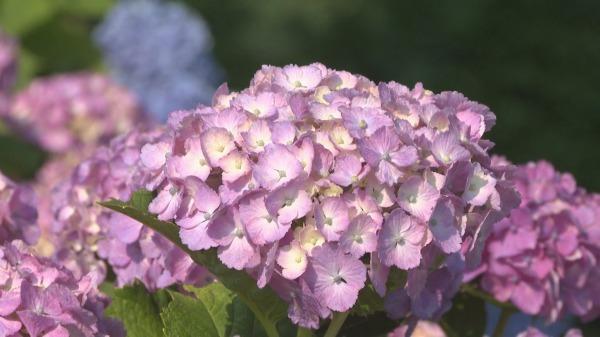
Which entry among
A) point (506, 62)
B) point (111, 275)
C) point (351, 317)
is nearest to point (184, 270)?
point (351, 317)

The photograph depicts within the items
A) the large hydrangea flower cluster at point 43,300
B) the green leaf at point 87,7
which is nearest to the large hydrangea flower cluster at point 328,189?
the large hydrangea flower cluster at point 43,300

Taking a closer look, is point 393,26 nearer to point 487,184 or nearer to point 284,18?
point 284,18

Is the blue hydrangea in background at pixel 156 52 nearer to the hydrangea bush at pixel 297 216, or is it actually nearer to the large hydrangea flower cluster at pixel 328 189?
the hydrangea bush at pixel 297 216

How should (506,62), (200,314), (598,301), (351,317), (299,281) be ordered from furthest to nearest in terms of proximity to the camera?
1. (506,62)
2. (598,301)
3. (351,317)
4. (200,314)
5. (299,281)

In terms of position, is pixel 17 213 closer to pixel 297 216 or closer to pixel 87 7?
pixel 297 216

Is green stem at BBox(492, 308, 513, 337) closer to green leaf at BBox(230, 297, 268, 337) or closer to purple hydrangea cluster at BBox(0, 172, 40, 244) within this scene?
green leaf at BBox(230, 297, 268, 337)

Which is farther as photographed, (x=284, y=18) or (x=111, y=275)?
(x=284, y=18)
